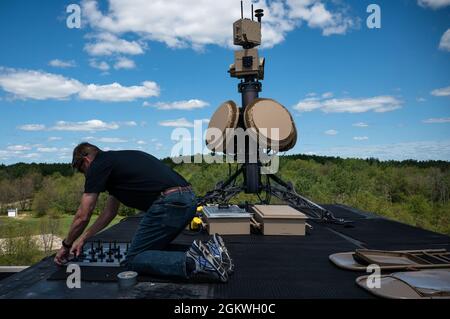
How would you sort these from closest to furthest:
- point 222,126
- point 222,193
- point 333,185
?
point 222,126 < point 222,193 < point 333,185

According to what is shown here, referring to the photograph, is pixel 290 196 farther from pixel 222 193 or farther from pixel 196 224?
pixel 196 224

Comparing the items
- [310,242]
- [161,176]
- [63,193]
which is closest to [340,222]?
[310,242]

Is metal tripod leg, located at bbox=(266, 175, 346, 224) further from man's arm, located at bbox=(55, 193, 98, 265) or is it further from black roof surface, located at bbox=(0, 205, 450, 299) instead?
man's arm, located at bbox=(55, 193, 98, 265)

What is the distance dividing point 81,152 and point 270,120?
207 inches

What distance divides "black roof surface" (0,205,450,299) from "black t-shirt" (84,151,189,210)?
76 cm

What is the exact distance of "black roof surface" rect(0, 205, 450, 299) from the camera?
303 cm

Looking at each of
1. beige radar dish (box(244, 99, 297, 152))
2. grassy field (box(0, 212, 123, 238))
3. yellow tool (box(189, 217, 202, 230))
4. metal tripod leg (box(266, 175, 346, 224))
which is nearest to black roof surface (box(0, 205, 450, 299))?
yellow tool (box(189, 217, 202, 230))

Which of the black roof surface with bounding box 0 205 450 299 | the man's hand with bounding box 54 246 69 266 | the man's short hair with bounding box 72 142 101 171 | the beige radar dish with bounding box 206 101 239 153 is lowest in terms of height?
the black roof surface with bounding box 0 205 450 299

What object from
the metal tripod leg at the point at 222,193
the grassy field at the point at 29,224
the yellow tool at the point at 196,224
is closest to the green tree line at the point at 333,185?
the grassy field at the point at 29,224

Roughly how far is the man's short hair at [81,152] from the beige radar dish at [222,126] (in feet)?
16.0

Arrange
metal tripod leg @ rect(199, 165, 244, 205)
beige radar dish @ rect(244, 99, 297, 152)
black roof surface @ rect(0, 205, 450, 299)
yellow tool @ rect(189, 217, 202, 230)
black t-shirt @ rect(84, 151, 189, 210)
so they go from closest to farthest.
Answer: black roof surface @ rect(0, 205, 450, 299), black t-shirt @ rect(84, 151, 189, 210), yellow tool @ rect(189, 217, 202, 230), beige radar dish @ rect(244, 99, 297, 152), metal tripod leg @ rect(199, 165, 244, 205)

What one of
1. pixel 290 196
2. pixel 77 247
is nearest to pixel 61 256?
pixel 77 247

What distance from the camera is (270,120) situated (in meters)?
8.13

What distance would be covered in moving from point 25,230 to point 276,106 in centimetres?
4271
